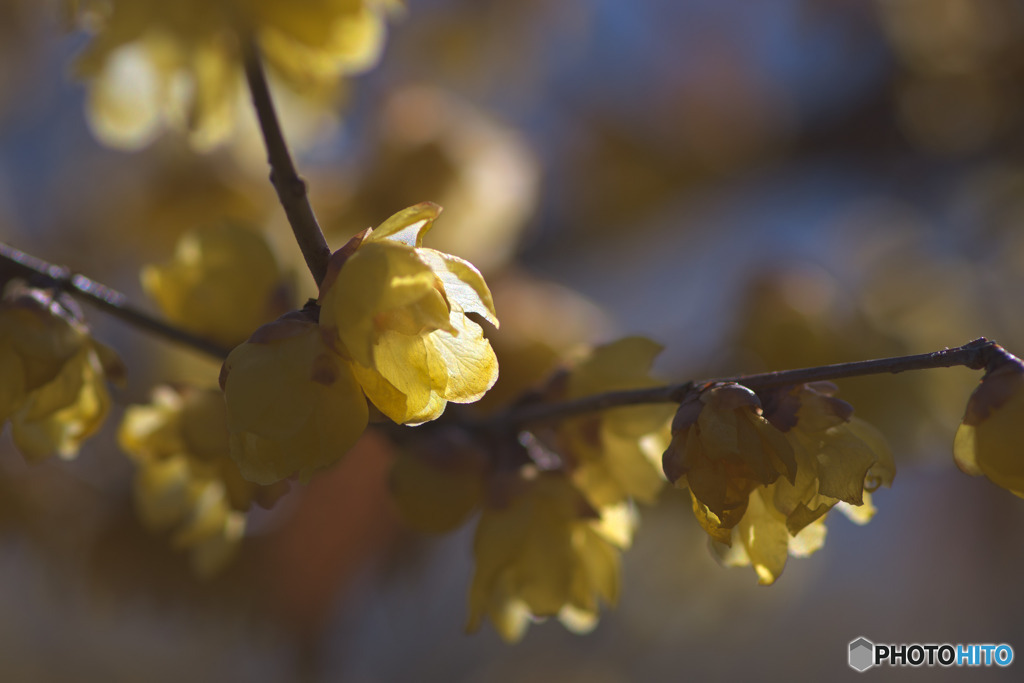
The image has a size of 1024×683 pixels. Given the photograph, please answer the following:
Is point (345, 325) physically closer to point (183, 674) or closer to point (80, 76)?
point (80, 76)

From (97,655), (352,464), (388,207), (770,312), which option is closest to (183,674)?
(97,655)

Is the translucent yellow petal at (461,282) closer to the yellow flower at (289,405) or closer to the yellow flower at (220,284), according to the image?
the yellow flower at (289,405)

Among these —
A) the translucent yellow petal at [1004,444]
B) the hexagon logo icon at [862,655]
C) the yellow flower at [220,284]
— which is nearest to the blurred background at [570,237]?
the yellow flower at [220,284]

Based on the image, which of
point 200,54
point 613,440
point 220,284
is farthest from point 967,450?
point 200,54

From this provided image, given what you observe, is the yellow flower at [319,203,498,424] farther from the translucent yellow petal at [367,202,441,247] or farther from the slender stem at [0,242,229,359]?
the slender stem at [0,242,229,359]

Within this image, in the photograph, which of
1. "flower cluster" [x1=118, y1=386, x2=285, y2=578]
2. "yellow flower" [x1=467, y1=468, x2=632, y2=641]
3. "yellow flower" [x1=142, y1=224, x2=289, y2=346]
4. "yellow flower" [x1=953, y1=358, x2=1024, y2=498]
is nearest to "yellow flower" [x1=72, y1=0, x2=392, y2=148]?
"yellow flower" [x1=142, y1=224, x2=289, y2=346]

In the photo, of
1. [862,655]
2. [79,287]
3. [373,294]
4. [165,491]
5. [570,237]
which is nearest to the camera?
[373,294]

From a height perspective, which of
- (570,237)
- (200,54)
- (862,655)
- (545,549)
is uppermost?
(570,237)

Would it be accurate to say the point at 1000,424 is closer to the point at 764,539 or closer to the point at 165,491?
the point at 764,539

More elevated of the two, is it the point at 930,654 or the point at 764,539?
the point at 764,539
